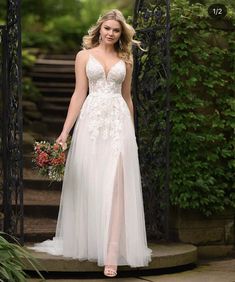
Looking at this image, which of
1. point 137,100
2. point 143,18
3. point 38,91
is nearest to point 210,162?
point 137,100

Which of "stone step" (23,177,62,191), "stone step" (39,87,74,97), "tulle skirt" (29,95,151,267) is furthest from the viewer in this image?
"stone step" (39,87,74,97)

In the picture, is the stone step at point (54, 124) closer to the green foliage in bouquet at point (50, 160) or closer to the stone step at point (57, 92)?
the stone step at point (57, 92)

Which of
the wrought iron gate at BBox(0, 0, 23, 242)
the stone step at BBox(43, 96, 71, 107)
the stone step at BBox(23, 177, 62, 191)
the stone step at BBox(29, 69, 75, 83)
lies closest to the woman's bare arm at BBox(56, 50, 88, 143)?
the wrought iron gate at BBox(0, 0, 23, 242)

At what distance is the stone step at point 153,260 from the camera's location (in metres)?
6.81

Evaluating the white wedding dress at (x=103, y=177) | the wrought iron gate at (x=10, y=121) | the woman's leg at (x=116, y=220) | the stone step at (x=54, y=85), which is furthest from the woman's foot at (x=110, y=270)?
the stone step at (x=54, y=85)

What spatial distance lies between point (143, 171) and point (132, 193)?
56.7 inches

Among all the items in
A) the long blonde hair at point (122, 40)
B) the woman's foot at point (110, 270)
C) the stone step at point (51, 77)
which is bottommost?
the woman's foot at point (110, 270)

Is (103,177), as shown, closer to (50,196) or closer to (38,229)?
(38,229)

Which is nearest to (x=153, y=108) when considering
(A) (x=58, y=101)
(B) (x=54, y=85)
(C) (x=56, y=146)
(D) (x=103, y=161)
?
(D) (x=103, y=161)

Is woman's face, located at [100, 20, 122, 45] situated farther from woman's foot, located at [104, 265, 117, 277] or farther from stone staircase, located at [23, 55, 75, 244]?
woman's foot, located at [104, 265, 117, 277]

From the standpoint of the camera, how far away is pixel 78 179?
22.5 feet

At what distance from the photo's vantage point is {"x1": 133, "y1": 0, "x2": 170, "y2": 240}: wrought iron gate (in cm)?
785

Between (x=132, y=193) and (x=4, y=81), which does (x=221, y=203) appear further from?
(x=4, y=81)

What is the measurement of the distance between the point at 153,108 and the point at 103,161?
1.50m
